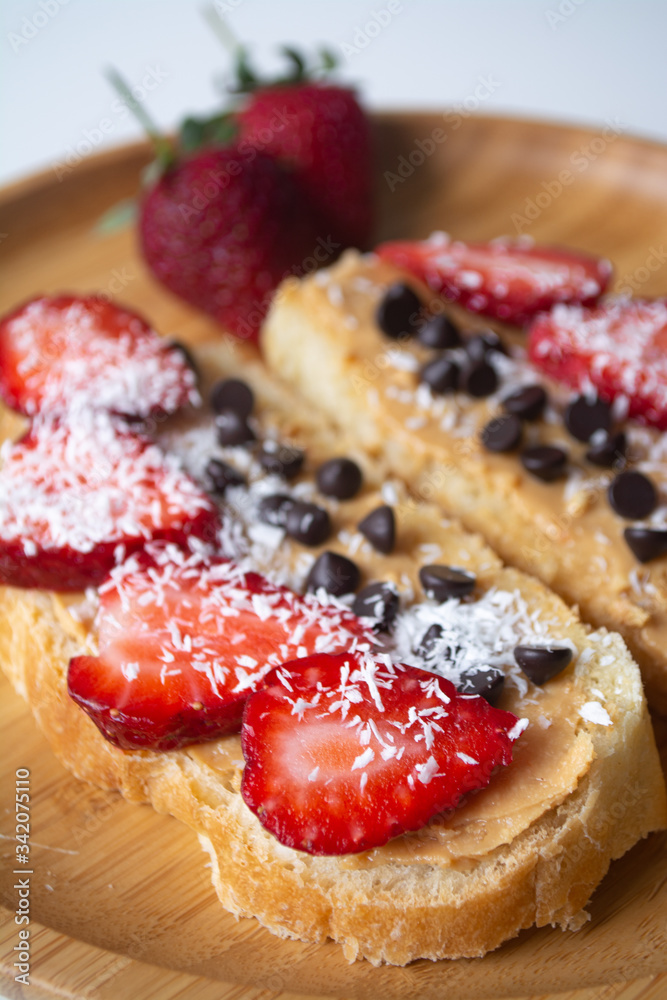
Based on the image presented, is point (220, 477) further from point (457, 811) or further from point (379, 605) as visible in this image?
point (457, 811)

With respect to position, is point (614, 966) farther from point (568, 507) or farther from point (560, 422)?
point (560, 422)

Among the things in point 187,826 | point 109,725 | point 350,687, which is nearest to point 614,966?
point 350,687

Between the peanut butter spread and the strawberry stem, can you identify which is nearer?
the peanut butter spread

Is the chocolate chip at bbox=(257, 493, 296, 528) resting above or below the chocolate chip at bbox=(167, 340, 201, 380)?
below

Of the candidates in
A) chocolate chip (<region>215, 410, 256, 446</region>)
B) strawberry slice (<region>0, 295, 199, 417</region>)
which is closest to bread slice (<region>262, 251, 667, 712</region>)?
chocolate chip (<region>215, 410, 256, 446</region>)

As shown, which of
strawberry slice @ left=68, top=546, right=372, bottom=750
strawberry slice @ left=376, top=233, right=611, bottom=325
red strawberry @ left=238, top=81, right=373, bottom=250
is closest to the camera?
strawberry slice @ left=68, top=546, right=372, bottom=750

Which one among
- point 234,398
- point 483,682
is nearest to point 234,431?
point 234,398

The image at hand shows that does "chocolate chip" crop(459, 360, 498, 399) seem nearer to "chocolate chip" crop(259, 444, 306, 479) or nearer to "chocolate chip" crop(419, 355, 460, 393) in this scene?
"chocolate chip" crop(419, 355, 460, 393)
